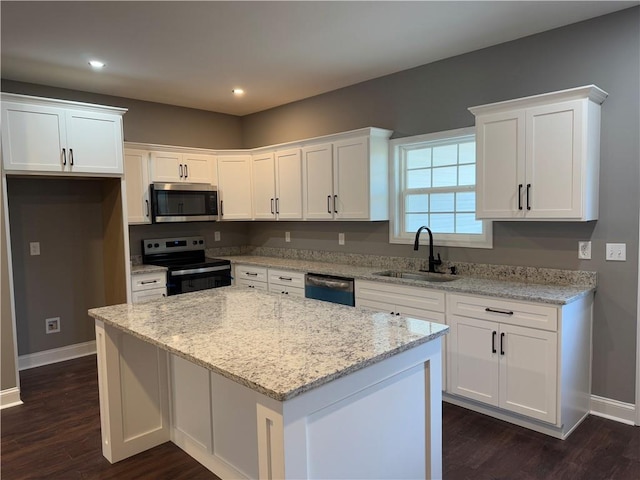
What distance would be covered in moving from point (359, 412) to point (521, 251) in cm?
221

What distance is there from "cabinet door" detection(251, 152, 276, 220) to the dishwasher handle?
1.13 m

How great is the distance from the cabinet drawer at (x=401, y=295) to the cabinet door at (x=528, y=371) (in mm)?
498

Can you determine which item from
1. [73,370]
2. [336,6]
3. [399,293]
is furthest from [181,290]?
[336,6]

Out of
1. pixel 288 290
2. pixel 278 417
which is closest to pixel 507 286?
pixel 288 290

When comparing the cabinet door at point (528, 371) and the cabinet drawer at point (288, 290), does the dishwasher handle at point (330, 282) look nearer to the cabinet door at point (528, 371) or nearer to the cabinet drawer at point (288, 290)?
the cabinet drawer at point (288, 290)

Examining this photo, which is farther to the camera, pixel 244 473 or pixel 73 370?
pixel 73 370

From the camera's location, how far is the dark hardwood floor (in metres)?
2.44

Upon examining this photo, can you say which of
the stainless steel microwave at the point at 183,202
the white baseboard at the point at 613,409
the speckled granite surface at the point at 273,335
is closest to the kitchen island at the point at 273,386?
the speckled granite surface at the point at 273,335

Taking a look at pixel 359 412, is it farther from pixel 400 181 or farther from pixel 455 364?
pixel 400 181

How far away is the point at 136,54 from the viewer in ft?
11.4

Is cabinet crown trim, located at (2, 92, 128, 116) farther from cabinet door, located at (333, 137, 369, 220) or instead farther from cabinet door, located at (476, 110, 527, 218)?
cabinet door, located at (476, 110, 527, 218)

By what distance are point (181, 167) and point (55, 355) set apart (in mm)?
2267

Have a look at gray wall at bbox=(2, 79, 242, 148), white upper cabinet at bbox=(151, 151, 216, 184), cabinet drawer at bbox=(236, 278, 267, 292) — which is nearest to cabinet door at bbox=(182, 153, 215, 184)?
white upper cabinet at bbox=(151, 151, 216, 184)

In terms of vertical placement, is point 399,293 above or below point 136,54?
below
